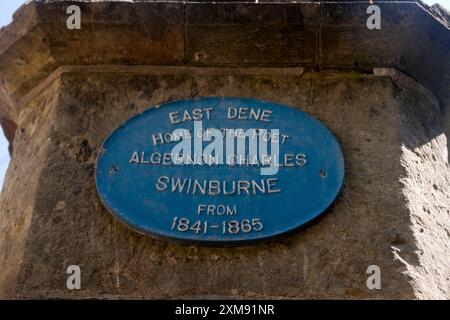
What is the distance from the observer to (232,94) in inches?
180

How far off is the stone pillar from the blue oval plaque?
2.6 inches

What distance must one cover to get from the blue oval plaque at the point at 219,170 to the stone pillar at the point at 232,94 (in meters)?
0.07

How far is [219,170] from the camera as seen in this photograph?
169 inches

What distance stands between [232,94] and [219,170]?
428 mm

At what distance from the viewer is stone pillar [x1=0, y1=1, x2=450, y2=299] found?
4.08m

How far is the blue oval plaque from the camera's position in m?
4.15

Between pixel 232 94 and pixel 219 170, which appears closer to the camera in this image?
pixel 219 170

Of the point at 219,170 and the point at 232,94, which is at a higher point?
the point at 232,94

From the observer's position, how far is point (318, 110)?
4.55m

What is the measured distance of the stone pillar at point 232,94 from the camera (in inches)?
161

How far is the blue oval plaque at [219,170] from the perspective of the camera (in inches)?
163

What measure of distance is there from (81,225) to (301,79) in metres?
1.15
